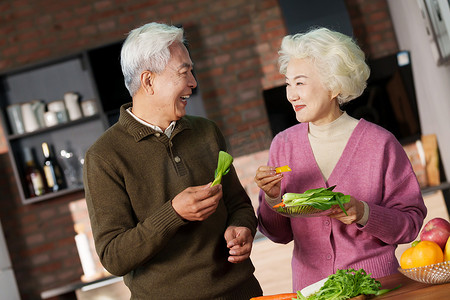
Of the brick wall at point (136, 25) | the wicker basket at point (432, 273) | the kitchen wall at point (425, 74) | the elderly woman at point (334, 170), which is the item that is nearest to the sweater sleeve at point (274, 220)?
the elderly woman at point (334, 170)

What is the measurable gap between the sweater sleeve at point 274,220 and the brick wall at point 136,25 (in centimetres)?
268

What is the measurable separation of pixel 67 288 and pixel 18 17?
7.58ft

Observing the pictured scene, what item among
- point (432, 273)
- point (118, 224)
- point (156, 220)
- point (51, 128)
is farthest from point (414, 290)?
point (51, 128)

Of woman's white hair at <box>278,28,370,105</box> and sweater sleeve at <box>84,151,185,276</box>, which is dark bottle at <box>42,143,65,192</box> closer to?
sweater sleeve at <box>84,151,185,276</box>

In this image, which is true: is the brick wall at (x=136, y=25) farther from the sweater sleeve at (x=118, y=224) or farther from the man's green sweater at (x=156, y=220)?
the sweater sleeve at (x=118, y=224)

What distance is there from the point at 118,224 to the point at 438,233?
949 millimetres

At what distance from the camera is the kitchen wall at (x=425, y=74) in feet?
13.2

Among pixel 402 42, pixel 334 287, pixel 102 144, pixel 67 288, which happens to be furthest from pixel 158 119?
pixel 402 42

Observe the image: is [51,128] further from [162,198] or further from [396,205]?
[396,205]

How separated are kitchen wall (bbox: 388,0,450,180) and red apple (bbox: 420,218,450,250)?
231cm

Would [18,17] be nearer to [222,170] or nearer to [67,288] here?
[67,288]

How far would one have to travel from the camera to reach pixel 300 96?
6.61ft

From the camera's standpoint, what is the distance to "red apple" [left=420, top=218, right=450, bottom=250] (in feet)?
5.22

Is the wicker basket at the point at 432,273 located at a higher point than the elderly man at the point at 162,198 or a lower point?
lower
